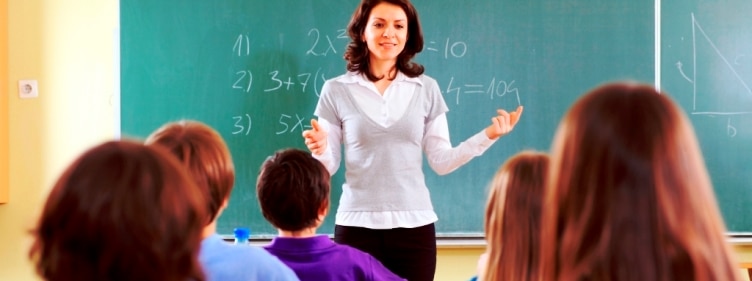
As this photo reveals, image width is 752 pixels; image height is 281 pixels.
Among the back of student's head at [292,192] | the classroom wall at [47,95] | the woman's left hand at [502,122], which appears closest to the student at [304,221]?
the back of student's head at [292,192]

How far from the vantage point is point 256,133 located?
3.87 metres

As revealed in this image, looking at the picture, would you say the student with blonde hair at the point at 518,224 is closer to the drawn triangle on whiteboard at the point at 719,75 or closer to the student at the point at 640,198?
the student at the point at 640,198

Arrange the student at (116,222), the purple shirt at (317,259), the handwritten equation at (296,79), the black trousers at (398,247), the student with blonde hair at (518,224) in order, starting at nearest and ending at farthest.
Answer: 1. the student at (116,222)
2. the student with blonde hair at (518,224)
3. the purple shirt at (317,259)
4. the black trousers at (398,247)
5. the handwritten equation at (296,79)

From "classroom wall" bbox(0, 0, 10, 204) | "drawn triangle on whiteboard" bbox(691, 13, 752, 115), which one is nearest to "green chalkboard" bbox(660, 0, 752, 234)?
"drawn triangle on whiteboard" bbox(691, 13, 752, 115)

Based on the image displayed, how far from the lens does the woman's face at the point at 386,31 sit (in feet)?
9.95

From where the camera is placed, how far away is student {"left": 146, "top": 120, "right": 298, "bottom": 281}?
1797 millimetres

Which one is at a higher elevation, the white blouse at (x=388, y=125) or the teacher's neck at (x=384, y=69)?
the teacher's neck at (x=384, y=69)

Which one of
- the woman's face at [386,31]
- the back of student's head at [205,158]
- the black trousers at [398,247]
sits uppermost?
the woman's face at [386,31]

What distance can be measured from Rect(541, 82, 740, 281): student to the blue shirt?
83 centimetres

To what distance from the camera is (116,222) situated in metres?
1.05

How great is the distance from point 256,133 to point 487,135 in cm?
129

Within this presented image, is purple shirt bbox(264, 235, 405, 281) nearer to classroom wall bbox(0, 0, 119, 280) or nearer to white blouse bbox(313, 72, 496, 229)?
white blouse bbox(313, 72, 496, 229)

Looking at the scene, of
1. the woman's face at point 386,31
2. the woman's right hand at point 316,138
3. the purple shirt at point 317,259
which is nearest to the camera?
the purple shirt at point 317,259

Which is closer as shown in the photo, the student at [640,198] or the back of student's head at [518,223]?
the student at [640,198]
